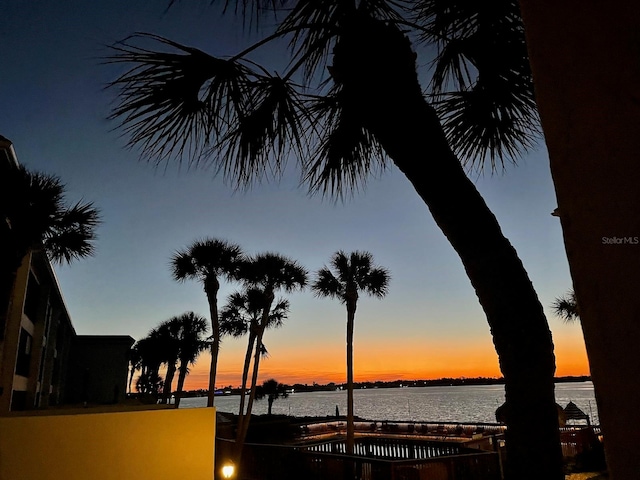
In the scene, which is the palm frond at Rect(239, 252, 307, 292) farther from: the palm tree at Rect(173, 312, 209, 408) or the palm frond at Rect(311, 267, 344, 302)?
the palm tree at Rect(173, 312, 209, 408)

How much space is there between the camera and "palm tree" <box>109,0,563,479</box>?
4.89 ft

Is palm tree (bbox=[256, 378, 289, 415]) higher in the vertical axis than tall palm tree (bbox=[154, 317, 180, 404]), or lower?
lower

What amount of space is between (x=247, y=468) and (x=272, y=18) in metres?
9.97

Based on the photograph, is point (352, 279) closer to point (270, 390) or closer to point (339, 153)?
point (339, 153)

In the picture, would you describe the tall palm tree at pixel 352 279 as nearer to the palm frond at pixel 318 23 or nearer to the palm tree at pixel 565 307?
the palm tree at pixel 565 307

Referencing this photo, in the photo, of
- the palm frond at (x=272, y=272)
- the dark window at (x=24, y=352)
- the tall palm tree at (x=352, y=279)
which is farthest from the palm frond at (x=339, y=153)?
the dark window at (x=24, y=352)

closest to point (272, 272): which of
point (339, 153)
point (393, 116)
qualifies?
point (339, 153)

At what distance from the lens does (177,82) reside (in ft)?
7.43

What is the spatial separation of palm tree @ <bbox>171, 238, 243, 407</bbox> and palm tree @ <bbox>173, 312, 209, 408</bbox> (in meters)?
14.9

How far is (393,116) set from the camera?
1.85 meters

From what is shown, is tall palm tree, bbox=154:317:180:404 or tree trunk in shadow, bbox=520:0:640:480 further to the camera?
tall palm tree, bbox=154:317:180:404

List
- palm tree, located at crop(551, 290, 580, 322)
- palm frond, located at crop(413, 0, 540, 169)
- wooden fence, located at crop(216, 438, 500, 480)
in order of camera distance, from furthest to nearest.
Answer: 1. palm tree, located at crop(551, 290, 580, 322)
2. wooden fence, located at crop(216, 438, 500, 480)
3. palm frond, located at crop(413, 0, 540, 169)

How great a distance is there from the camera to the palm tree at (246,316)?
63.0 feet

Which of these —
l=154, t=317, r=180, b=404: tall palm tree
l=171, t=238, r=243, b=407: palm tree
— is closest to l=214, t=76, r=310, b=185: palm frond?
l=171, t=238, r=243, b=407: palm tree
